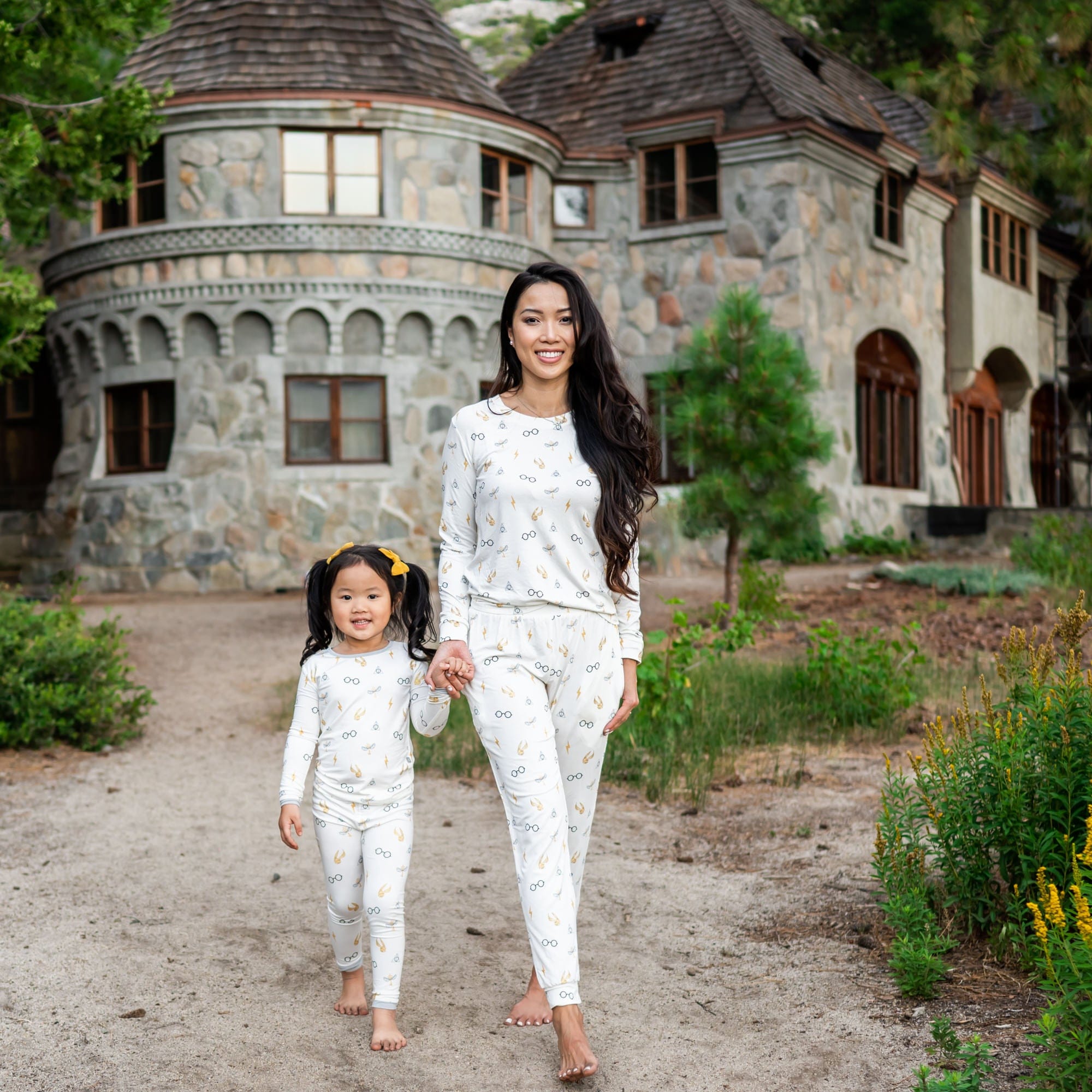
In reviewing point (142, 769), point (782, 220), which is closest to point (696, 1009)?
point (142, 769)

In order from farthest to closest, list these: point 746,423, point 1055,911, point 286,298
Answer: point 286,298 → point 746,423 → point 1055,911

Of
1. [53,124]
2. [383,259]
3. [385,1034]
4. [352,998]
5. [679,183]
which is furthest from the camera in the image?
[679,183]

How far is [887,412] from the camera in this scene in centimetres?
2133

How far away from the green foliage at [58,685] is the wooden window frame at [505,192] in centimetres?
1119

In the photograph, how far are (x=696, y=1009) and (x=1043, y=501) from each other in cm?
2879

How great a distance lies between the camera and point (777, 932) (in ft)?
14.6

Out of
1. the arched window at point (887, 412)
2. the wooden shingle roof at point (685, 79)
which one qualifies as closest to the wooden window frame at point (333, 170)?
the wooden shingle roof at point (685, 79)

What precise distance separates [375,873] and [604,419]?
1.39 meters

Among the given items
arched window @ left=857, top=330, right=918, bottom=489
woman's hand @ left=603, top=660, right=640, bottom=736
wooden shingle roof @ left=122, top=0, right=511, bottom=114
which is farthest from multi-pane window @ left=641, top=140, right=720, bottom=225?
woman's hand @ left=603, top=660, right=640, bottom=736

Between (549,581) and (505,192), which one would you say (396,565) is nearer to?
(549,581)

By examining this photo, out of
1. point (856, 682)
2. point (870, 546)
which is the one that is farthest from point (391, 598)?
point (870, 546)

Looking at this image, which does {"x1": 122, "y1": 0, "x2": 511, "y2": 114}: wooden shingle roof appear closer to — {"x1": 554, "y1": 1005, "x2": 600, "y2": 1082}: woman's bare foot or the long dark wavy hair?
the long dark wavy hair

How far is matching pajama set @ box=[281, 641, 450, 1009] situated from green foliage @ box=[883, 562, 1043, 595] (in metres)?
9.98

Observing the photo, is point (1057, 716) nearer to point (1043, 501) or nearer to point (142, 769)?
point (142, 769)
